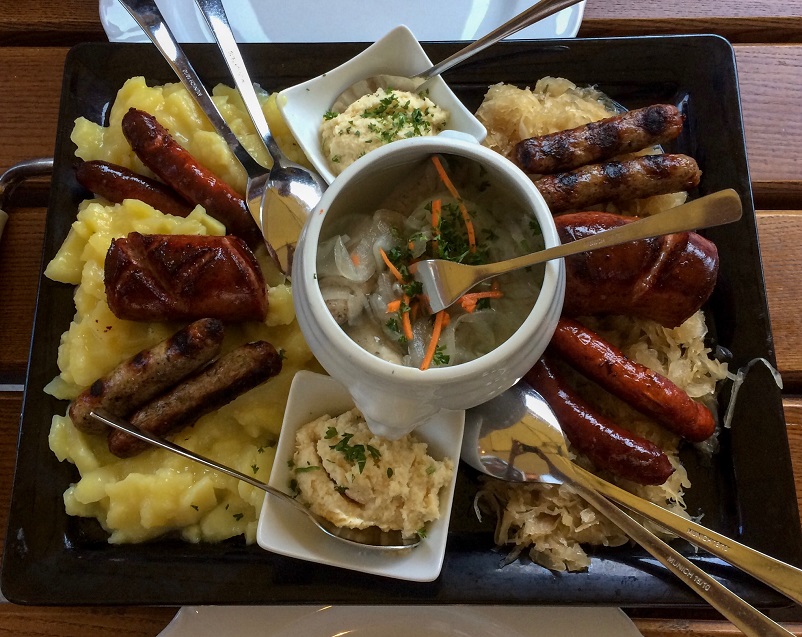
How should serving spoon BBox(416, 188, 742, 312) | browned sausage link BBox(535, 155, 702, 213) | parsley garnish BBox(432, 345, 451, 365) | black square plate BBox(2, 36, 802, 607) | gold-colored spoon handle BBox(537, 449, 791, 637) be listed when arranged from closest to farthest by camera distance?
serving spoon BBox(416, 188, 742, 312) < parsley garnish BBox(432, 345, 451, 365) < gold-colored spoon handle BBox(537, 449, 791, 637) < black square plate BBox(2, 36, 802, 607) < browned sausage link BBox(535, 155, 702, 213)

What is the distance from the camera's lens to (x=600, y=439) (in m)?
1.79

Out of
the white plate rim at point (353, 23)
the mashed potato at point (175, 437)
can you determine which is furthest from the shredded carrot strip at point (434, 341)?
the white plate rim at point (353, 23)

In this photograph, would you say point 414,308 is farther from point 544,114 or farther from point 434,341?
point 544,114

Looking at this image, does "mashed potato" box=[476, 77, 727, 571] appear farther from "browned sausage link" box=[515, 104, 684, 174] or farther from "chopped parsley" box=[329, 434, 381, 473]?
"chopped parsley" box=[329, 434, 381, 473]

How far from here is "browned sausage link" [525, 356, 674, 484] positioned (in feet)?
5.80

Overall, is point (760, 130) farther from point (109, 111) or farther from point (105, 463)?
point (105, 463)

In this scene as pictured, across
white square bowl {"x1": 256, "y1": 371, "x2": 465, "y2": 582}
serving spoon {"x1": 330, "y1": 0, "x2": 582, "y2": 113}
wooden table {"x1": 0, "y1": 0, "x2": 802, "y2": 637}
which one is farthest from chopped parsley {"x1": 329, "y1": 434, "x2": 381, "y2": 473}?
serving spoon {"x1": 330, "y1": 0, "x2": 582, "y2": 113}

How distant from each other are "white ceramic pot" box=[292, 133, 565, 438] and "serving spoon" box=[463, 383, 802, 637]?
40 cm

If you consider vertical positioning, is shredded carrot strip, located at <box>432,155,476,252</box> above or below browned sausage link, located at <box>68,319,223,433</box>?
above

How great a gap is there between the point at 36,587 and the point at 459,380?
1.34 meters

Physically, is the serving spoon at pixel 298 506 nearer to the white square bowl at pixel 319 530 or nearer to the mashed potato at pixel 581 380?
the white square bowl at pixel 319 530

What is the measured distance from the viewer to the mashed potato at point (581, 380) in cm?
183

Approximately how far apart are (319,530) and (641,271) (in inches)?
45.1

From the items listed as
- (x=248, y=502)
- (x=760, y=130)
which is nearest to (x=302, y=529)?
(x=248, y=502)
